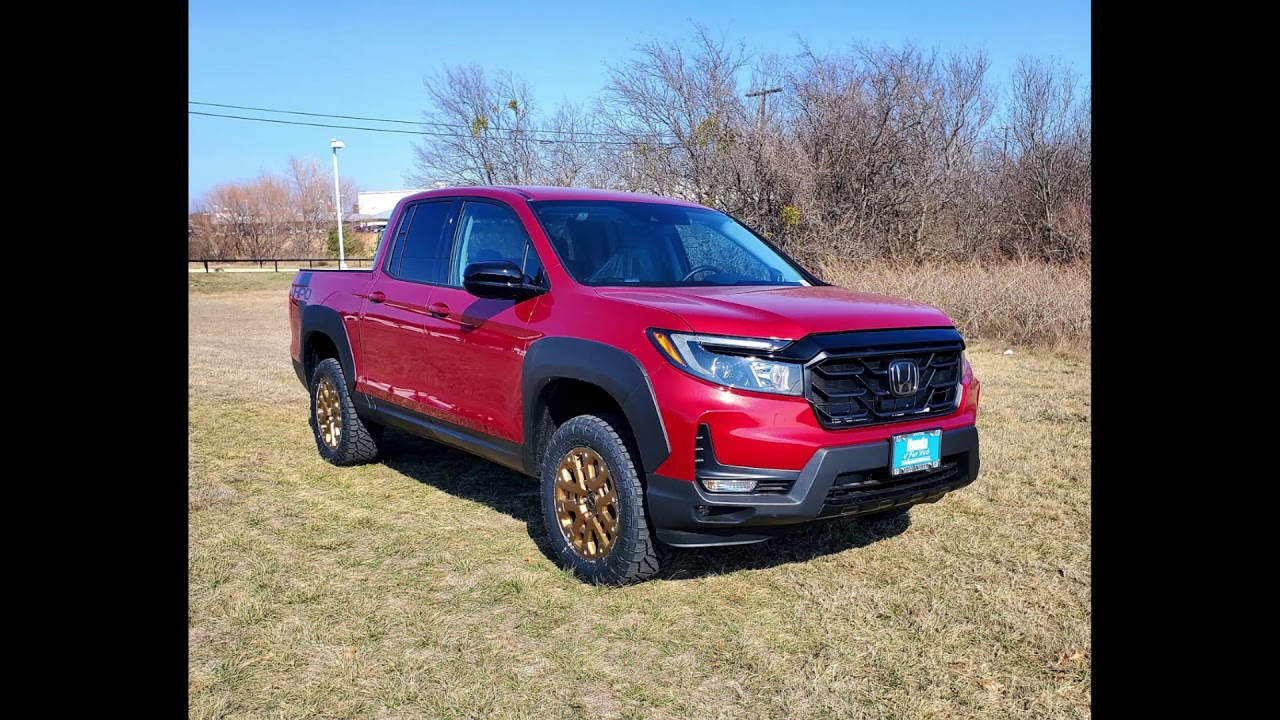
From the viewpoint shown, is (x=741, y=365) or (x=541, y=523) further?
(x=541, y=523)

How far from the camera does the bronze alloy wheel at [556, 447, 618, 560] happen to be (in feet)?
13.0

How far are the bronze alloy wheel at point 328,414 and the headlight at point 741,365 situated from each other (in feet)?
11.5

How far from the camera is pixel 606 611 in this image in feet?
12.5

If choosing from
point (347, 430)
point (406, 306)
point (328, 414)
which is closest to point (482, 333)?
point (406, 306)

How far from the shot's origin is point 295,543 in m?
4.73

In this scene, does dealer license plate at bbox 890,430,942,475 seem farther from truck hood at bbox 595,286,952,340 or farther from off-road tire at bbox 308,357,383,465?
off-road tire at bbox 308,357,383,465

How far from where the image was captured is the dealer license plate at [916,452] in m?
3.75

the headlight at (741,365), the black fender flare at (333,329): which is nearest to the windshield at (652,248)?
the headlight at (741,365)

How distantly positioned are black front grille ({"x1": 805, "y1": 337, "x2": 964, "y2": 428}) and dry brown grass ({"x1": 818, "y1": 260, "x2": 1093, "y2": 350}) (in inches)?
343

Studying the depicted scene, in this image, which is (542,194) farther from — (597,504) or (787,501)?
(787,501)

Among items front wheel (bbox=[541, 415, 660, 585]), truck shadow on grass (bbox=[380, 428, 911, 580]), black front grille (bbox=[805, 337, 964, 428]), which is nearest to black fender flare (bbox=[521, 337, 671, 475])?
front wheel (bbox=[541, 415, 660, 585])

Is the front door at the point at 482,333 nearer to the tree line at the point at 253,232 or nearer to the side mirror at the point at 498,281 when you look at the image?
the side mirror at the point at 498,281

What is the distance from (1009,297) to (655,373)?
10.5 m
